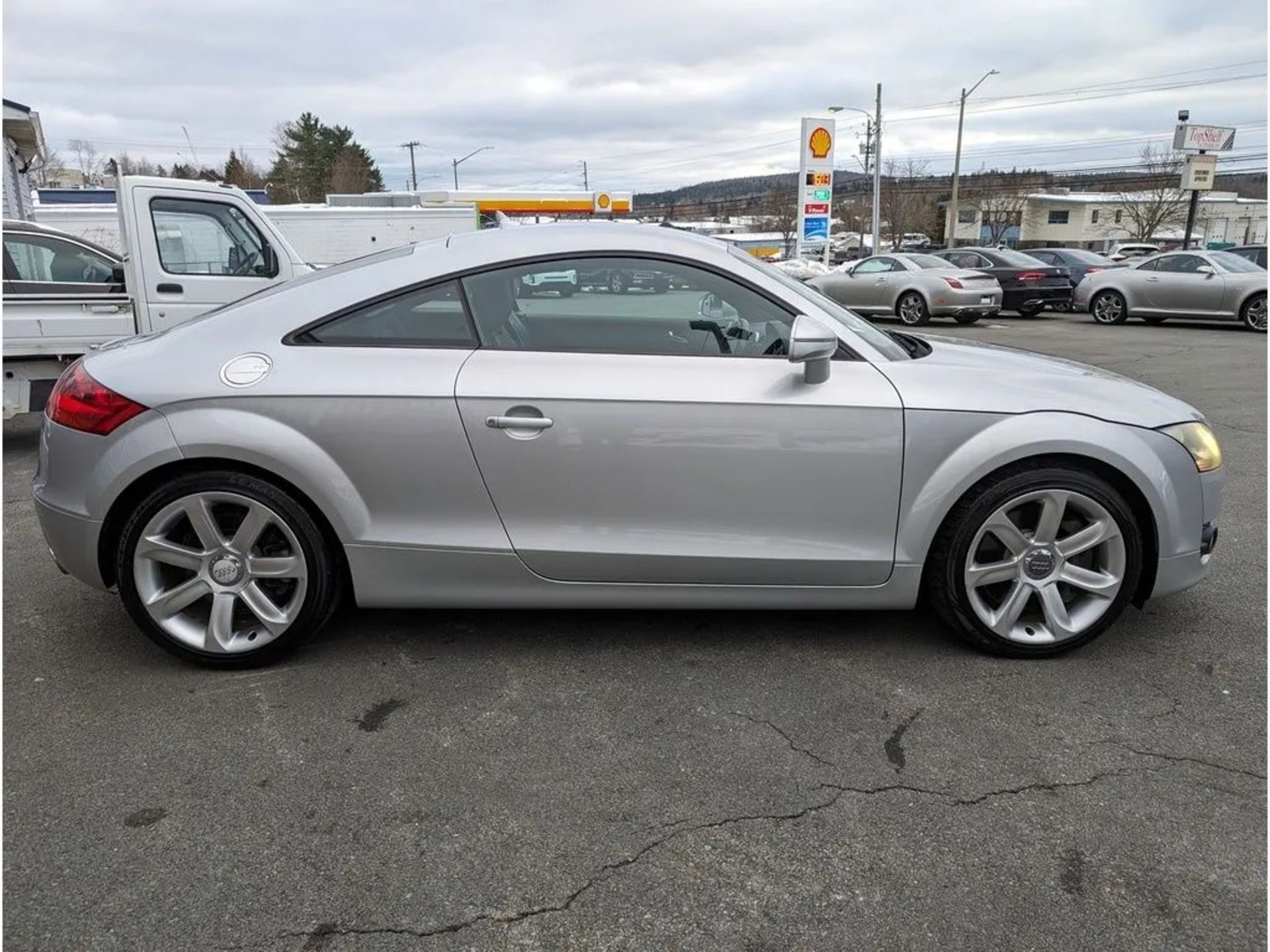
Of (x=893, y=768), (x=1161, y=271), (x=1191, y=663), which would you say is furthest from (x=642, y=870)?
(x=1161, y=271)

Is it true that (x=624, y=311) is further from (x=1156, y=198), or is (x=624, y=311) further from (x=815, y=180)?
(x=1156, y=198)

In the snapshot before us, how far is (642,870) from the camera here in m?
2.21

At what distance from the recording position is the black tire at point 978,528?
10.2 ft

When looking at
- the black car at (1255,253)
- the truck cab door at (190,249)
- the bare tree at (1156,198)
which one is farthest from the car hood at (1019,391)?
the bare tree at (1156,198)

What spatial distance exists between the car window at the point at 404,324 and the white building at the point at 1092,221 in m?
78.7

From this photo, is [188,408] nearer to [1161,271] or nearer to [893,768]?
[893,768]

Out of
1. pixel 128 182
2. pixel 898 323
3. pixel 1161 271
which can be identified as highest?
pixel 128 182

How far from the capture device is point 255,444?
118 inches

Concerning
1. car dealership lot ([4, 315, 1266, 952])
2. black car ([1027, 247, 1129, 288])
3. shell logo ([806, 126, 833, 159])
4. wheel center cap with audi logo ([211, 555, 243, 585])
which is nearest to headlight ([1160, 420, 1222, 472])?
car dealership lot ([4, 315, 1266, 952])

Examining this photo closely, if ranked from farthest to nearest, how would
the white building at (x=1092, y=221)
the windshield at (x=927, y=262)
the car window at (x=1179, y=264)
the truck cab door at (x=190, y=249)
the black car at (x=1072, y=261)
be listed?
the white building at (x=1092, y=221) < the black car at (x=1072, y=261) < the windshield at (x=927, y=262) < the car window at (x=1179, y=264) < the truck cab door at (x=190, y=249)

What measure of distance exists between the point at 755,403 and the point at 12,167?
37.1 ft

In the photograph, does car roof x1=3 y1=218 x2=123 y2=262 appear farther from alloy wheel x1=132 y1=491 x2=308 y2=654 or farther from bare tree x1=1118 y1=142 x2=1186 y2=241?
bare tree x1=1118 y1=142 x2=1186 y2=241

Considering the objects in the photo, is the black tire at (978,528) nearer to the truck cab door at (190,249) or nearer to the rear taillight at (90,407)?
the rear taillight at (90,407)

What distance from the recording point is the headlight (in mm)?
3199
